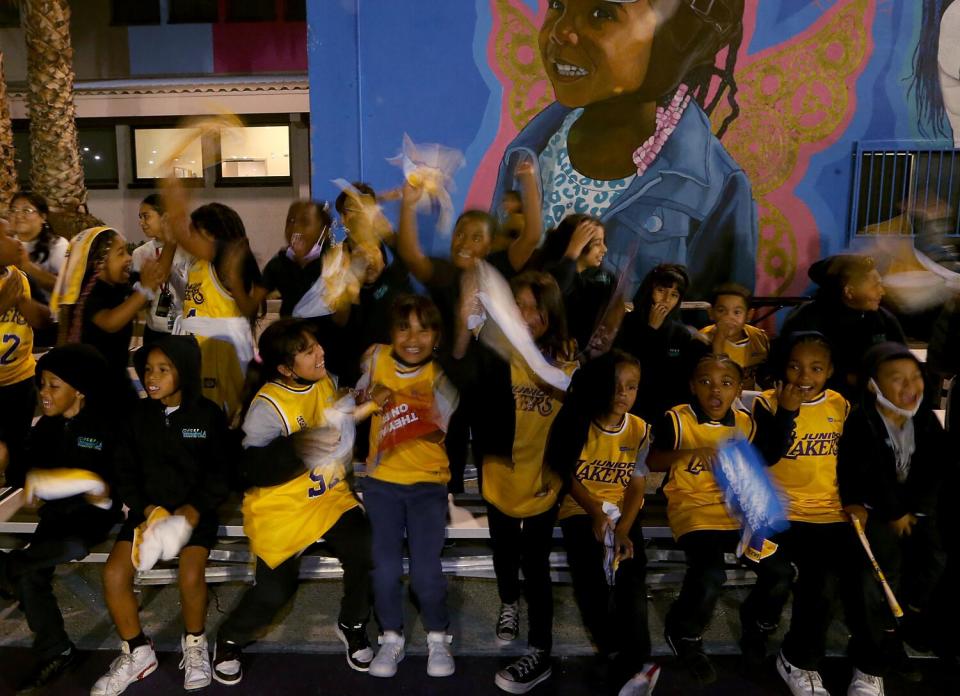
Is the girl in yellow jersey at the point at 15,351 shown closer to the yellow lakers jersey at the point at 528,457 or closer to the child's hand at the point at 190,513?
the child's hand at the point at 190,513

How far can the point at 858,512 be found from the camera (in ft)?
9.92

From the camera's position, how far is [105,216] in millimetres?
12875

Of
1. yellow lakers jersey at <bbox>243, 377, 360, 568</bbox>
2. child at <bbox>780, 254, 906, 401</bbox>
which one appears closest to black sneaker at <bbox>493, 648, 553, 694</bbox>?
yellow lakers jersey at <bbox>243, 377, 360, 568</bbox>

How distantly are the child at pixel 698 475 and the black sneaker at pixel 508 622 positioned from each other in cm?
59

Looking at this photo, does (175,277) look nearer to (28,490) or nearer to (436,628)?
(28,490)

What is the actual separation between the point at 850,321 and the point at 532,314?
1667mm

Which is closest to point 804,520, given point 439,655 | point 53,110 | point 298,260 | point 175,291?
point 439,655

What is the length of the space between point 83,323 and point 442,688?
2.32 m

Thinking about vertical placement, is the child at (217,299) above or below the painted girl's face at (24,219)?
below

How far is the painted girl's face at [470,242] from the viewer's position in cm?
364

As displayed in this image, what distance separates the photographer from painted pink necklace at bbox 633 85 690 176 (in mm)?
5387

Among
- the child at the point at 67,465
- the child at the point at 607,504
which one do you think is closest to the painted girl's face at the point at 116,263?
the child at the point at 67,465

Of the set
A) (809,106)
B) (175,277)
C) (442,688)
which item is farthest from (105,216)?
(442,688)

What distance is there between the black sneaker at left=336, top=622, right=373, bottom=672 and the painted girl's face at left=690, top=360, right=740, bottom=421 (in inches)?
62.8
